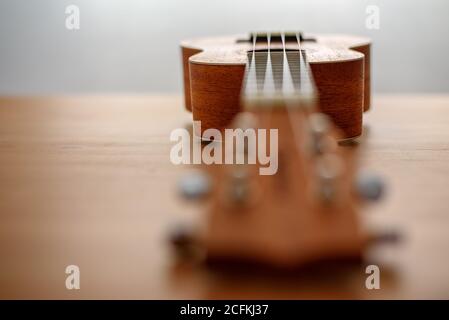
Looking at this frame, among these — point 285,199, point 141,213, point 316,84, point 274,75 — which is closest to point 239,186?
point 285,199

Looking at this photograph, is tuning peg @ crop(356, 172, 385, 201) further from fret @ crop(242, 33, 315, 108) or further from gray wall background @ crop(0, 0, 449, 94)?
gray wall background @ crop(0, 0, 449, 94)

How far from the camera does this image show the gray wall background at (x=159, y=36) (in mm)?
2549

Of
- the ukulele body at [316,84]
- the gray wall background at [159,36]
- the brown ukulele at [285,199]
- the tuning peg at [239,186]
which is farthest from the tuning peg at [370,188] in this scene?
the gray wall background at [159,36]

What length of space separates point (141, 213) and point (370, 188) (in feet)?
1.43

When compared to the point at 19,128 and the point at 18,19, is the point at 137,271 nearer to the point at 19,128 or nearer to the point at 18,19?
the point at 19,128

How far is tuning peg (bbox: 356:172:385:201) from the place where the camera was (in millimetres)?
676

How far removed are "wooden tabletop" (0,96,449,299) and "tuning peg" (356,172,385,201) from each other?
0.03 m

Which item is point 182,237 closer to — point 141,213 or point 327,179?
point 327,179

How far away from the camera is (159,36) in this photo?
262 cm

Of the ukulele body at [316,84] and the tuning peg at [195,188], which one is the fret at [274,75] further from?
the tuning peg at [195,188]

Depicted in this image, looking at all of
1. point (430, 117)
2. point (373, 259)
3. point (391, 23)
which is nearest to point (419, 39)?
point (391, 23)

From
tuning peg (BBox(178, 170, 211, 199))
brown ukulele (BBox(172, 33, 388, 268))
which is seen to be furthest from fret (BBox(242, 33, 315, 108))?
tuning peg (BBox(178, 170, 211, 199))

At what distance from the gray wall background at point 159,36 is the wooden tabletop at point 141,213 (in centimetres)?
73

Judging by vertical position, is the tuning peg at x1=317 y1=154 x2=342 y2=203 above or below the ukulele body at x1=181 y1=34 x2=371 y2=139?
below
